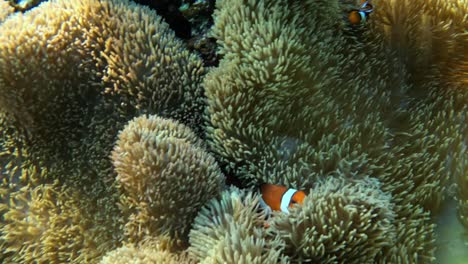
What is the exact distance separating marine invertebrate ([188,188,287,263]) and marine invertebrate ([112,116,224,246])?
6 centimetres

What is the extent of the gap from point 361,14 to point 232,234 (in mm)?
1123

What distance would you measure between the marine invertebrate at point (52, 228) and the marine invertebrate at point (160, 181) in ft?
0.75

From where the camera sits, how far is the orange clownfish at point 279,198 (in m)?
1.44

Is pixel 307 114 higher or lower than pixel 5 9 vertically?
lower

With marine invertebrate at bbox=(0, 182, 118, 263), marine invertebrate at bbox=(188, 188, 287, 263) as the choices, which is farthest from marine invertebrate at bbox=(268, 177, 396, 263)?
marine invertebrate at bbox=(0, 182, 118, 263)

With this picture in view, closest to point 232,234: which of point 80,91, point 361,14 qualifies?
point 80,91

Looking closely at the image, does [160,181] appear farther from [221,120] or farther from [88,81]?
[88,81]

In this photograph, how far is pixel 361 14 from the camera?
5.76 feet

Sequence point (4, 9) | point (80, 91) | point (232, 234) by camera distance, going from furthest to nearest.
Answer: point (4, 9) < point (80, 91) < point (232, 234)

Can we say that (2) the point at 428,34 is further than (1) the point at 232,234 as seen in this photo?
Yes

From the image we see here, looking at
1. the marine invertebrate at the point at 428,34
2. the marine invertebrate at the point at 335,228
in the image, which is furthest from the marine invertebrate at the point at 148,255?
the marine invertebrate at the point at 428,34

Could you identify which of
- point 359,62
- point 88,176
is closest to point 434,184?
point 359,62

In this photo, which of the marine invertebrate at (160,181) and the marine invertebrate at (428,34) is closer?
the marine invertebrate at (160,181)

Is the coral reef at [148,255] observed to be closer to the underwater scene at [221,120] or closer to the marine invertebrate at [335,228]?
the underwater scene at [221,120]
